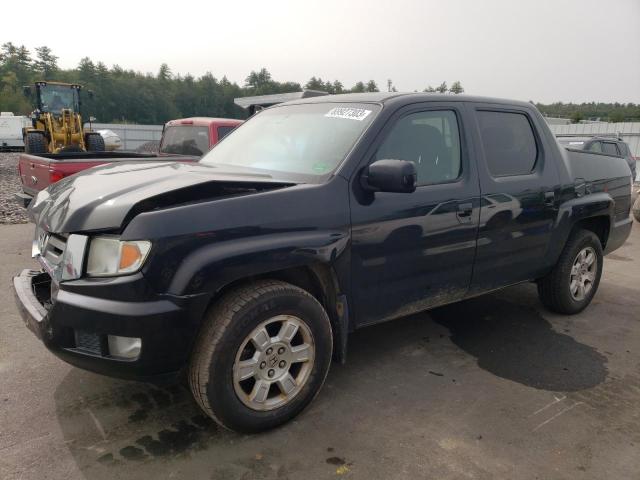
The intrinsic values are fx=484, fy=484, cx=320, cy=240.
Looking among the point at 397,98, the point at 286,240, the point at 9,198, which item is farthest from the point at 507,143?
the point at 9,198

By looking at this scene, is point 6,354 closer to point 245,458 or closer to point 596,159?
point 245,458

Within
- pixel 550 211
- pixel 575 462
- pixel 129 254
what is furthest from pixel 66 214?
pixel 550 211

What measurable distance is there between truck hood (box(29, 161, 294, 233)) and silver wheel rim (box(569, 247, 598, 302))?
309 cm

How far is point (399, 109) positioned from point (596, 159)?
8.12 ft

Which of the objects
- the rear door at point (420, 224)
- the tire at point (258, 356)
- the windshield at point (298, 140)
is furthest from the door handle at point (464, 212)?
the tire at point (258, 356)

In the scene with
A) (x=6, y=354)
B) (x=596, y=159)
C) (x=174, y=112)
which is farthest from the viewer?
(x=174, y=112)

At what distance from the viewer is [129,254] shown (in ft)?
7.19

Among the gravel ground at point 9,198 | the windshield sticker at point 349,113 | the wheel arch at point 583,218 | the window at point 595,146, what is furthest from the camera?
the window at point 595,146

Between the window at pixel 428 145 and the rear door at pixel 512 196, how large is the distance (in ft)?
0.75

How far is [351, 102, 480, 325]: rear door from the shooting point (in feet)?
9.35

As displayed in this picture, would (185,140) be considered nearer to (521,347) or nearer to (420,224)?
(420,224)

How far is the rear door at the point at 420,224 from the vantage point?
2.85 metres

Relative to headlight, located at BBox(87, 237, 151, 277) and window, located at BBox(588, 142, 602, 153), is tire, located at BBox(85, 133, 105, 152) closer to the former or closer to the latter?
window, located at BBox(588, 142, 602, 153)

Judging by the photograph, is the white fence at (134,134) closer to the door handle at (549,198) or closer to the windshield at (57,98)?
the windshield at (57,98)
